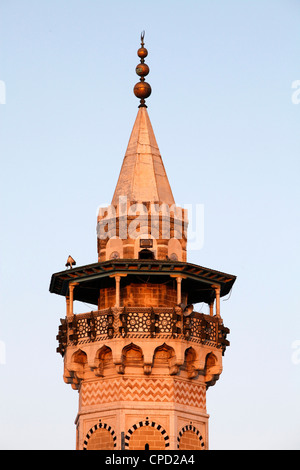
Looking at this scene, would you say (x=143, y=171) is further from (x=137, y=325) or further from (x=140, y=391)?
(x=140, y=391)

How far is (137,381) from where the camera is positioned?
2625 inches

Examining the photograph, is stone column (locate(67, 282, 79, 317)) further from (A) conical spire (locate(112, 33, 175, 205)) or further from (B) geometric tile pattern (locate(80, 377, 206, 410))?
(A) conical spire (locate(112, 33, 175, 205))

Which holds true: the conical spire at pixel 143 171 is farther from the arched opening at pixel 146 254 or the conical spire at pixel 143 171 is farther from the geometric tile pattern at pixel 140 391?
the geometric tile pattern at pixel 140 391

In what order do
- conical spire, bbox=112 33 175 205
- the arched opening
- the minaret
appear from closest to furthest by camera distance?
the minaret → the arched opening → conical spire, bbox=112 33 175 205

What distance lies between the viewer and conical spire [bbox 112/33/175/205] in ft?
229

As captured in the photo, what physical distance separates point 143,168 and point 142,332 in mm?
7236

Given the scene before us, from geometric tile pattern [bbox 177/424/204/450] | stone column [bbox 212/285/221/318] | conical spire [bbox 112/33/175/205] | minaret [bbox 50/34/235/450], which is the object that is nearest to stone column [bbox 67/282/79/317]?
minaret [bbox 50/34/235/450]

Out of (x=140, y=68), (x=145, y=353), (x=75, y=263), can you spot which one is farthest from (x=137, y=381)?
(x=140, y=68)

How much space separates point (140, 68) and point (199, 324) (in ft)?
35.3

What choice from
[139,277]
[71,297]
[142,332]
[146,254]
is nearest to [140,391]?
[142,332]

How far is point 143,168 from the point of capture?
70.5m

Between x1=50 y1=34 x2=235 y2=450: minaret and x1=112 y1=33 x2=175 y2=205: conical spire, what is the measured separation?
5 cm

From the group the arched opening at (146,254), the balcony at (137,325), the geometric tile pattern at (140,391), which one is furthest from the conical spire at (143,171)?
the geometric tile pattern at (140,391)
